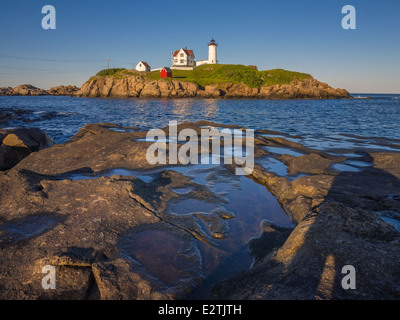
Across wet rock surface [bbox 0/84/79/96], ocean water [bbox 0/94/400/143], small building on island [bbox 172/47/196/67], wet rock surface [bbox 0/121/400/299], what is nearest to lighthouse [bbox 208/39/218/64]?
small building on island [bbox 172/47/196/67]

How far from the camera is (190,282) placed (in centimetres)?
307

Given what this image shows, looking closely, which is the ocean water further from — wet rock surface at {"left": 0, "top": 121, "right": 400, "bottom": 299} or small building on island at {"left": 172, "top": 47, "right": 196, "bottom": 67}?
small building on island at {"left": 172, "top": 47, "right": 196, "bottom": 67}

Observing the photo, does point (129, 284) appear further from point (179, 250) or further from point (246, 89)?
point (246, 89)

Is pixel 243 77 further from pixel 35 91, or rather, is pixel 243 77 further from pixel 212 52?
pixel 35 91

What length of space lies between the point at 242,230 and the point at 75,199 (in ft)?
10.8

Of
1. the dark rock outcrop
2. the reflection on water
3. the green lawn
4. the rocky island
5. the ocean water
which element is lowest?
the reflection on water

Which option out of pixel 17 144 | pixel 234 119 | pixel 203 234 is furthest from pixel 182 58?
pixel 203 234

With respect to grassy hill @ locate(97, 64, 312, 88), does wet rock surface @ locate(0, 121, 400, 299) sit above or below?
below

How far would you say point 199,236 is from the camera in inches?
162

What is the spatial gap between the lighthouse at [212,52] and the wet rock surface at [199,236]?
126 metres

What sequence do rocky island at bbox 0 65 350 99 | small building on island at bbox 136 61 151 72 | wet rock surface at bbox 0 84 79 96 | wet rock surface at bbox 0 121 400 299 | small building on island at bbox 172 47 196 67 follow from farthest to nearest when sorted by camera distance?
wet rock surface at bbox 0 84 79 96 → small building on island at bbox 172 47 196 67 → small building on island at bbox 136 61 151 72 → rocky island at bbox 0 65 350 99 → wet rock surface at bbox 0 121 400 299

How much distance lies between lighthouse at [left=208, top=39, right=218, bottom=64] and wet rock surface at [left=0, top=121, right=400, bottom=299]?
12605 cm

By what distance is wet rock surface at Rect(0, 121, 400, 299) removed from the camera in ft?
8.90

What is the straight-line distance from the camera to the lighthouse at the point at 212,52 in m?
122
